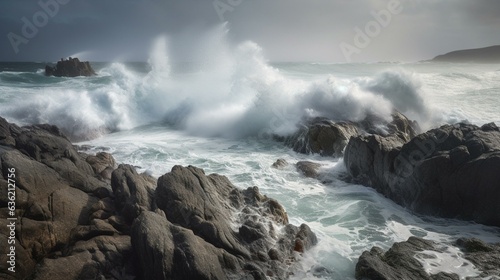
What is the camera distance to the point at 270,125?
60.4 feet

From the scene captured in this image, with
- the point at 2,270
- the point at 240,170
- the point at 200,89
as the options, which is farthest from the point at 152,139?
the point at 2,270

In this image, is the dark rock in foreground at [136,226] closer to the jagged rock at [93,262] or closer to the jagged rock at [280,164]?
the jagged rock at [93,262]

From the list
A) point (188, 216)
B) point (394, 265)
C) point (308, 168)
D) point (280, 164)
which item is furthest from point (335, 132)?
point (188, 216)

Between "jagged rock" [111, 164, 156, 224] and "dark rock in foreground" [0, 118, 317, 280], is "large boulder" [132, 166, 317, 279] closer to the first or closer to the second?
"dark rock in foreground" [0, 118, 317, 280]

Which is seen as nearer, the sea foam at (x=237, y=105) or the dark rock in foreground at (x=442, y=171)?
the dark rock in foreground at (x=442, y=171)

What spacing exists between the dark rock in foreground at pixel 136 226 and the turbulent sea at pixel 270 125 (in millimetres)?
1145

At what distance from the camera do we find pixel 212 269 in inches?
229

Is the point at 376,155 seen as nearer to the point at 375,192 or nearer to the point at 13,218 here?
the point at 375,192

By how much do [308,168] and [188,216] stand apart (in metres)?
6.86

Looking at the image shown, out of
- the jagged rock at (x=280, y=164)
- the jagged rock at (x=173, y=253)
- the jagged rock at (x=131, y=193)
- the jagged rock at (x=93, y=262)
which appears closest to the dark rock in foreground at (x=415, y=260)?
the jagged rock at (x=173, y=253)

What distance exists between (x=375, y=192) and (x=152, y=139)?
11998mm

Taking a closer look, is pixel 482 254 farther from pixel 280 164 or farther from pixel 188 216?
pixel 280 164

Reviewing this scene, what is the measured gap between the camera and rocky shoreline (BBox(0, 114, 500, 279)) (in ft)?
19.2

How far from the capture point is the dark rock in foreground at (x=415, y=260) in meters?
6.12
